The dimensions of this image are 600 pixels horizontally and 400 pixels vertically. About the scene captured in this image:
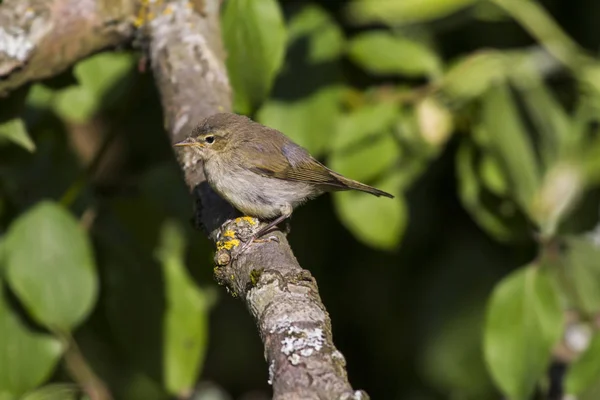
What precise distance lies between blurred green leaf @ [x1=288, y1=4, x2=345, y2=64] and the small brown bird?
1.47ft

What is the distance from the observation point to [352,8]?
455 centimetres

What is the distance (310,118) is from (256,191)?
0.45m

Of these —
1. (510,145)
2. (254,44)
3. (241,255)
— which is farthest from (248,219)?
(510,145)

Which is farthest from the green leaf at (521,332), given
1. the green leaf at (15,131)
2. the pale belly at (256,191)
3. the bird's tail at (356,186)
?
the green leaf at (15,131)

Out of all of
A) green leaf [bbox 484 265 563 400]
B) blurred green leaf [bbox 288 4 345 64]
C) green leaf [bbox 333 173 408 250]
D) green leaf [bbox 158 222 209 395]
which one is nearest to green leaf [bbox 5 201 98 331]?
green leaf [bbox 158 222 209 395]

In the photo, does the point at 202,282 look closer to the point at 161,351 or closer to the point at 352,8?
the point at 161,351

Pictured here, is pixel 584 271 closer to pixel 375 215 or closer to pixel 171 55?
pixel 375 215

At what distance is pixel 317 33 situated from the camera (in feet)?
14.4

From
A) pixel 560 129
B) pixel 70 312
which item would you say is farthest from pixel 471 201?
pixel 70 312

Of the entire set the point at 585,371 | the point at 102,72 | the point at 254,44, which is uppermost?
the point at 254,44

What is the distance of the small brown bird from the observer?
12.6ft

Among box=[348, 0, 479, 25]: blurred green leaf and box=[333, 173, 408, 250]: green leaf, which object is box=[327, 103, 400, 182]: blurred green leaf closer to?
box=[333, 173, 408, 250]: green leaf

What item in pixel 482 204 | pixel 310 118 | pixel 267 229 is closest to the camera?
pixel 267 229

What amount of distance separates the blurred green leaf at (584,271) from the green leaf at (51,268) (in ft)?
7.56
